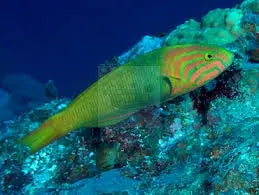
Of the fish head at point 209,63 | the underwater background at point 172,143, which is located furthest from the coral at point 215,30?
the fish head at point 209,63

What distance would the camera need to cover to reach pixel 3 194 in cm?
498

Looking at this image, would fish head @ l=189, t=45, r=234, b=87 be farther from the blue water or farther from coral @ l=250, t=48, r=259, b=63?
the blue water

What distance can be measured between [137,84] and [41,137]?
77cm

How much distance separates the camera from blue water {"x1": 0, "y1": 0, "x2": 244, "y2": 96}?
4691 centimetres

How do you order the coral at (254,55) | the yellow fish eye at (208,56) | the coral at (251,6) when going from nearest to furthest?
1. the yellow fish eye at (208,56)
2. the coral at (254,55)
3. the coral at (251,6)

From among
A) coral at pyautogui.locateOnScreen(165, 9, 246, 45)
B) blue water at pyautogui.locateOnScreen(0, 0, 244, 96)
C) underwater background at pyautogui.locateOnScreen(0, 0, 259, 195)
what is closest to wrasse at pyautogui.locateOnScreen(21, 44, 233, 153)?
underwater background at pyautogui.locateOnScreen(0, 0, 259, 195)

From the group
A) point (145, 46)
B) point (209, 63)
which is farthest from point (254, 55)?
point (209, 63)

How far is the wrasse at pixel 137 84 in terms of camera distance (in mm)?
2758

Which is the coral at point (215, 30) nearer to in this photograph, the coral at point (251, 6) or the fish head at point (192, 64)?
A: the coral at point (251, 6)

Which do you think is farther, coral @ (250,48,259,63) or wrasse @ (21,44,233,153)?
coral @ (250,48,259,63)

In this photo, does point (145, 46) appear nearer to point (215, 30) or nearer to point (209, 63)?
point (215, 30)

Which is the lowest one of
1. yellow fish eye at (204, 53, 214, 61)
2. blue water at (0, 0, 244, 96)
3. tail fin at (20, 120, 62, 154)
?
tail fin at (20, 120, 62, 154)

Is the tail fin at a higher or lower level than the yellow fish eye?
lower

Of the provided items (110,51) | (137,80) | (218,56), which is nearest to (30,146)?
(137,80)
